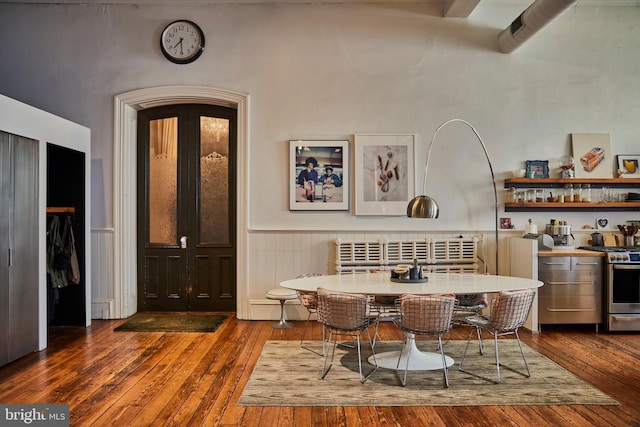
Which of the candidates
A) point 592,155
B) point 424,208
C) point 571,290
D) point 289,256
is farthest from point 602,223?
point 289,256

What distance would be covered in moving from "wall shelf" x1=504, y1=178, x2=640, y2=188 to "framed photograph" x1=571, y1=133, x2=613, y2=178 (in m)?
0.12

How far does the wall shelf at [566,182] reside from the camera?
20.7 feet

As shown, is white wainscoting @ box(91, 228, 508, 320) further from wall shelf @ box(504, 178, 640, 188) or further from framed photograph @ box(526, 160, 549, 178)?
framed photograph @ box(526, 160, 549, 178)

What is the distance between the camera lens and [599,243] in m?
6.31

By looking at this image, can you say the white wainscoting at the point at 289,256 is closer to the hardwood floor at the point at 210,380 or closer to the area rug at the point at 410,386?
the hardwood floor at the point at 210,380

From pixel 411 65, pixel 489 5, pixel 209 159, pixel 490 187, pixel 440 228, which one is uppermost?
pixel 489 5

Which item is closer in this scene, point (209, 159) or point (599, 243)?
point (599, 243)

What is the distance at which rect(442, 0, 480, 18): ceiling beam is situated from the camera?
19.8 ft

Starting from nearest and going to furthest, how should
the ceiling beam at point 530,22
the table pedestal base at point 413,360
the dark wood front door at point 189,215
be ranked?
the table pedestal base at point 413,360 → the ceiling beam at point 530,22 → the dark wood front door at point 189,215

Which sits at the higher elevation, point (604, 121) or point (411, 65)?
point (411, 65)

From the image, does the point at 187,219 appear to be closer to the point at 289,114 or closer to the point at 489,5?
the point at 289,114

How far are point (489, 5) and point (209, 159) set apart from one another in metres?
4.19

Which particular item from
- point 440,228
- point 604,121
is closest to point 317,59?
point 440,228

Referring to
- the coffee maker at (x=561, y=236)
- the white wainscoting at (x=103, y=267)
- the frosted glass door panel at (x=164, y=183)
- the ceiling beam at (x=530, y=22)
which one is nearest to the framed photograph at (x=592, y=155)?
the coffee maker at (x=561, y=236)
